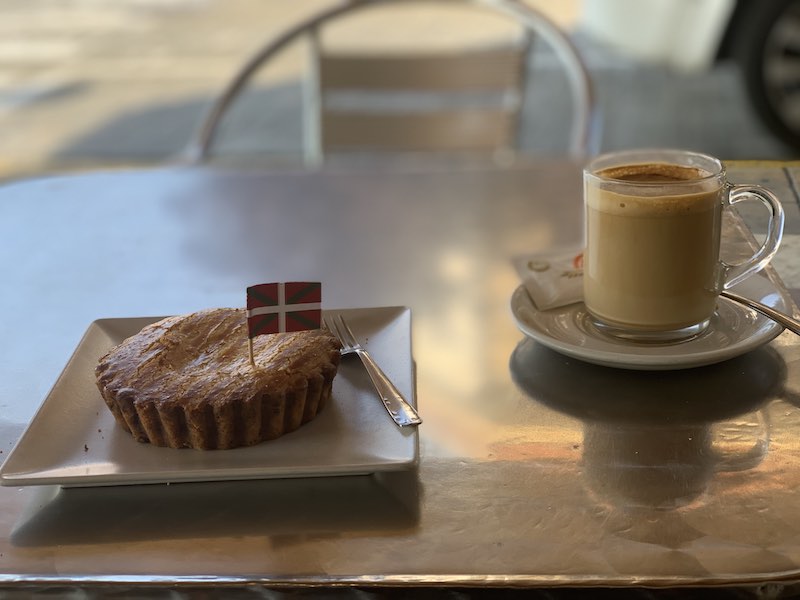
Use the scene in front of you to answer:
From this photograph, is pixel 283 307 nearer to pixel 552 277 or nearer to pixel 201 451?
pixel 201 451

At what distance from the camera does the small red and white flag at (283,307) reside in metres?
0.69

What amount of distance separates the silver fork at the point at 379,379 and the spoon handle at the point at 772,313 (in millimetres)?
318

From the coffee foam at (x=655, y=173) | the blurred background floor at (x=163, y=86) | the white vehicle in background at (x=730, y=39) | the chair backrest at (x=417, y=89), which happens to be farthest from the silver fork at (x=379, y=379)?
the white vehicle in background at (x=730, y=39)

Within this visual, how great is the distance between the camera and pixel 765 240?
32.8 inches

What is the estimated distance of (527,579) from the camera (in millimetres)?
554

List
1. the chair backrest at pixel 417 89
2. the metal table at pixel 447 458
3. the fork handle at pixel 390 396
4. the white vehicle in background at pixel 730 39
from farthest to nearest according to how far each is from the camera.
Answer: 1. the white vehicle in background at pixel 730 39
2. the chair backrest at pixel 417 89
3. the fork handle at pixel 390 396
4. the metal table at pixel 447 458

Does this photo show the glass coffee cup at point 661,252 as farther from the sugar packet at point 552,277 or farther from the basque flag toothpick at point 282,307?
the basque flag toothpick at point 282,307

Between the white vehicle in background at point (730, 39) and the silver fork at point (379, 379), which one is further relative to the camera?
the white vehicle in background at point (730, 39)

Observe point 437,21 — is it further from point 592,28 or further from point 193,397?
point 193,397

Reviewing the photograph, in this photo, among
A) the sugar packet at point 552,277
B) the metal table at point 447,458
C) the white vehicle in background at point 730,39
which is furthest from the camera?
the white vehicle in background at point 730,39

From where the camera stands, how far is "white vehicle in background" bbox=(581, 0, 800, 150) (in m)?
3.19

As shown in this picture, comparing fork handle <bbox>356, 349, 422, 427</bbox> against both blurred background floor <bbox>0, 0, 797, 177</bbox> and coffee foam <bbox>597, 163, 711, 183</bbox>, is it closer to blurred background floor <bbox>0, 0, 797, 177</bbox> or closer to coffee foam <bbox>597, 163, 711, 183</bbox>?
coffee foam <bbox>597, 163, 711, 183</bbox>

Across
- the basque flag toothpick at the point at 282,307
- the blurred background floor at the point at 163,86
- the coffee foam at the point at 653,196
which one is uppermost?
the coffee foam at the point at 653,196

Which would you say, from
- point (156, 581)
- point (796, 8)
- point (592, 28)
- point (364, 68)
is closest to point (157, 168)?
point (364, 68)
